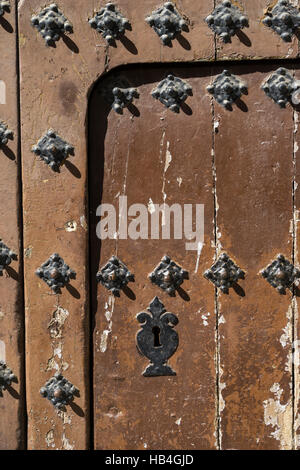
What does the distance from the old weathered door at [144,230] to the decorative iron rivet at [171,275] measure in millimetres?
13

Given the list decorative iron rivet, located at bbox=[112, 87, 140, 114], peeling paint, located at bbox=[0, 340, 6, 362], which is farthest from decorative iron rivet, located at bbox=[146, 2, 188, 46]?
peeling paint, located at bbox=[0, 340, 6, 362]

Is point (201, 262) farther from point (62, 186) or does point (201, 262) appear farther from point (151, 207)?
point (62, 186)

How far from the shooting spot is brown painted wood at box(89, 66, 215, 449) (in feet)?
4.21

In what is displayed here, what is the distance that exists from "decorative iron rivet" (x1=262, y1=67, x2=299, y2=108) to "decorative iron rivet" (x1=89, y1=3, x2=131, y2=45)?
1.17 ft

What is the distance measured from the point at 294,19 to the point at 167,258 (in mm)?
629

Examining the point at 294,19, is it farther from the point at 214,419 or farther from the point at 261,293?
the point at 214,419

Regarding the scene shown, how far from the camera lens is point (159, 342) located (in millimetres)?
1319

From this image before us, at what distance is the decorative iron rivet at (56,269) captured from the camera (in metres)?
1.29

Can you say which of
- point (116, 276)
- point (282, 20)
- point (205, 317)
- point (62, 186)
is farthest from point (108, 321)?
point (282, 20)

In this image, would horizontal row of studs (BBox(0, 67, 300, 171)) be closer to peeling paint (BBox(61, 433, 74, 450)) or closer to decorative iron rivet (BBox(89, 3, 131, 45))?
decorative iron rivet (BBox(89, 3, 131, 45))

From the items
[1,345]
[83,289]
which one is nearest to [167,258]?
[83,289]

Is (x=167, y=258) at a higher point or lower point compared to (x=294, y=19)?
lower

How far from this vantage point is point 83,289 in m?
1.29
